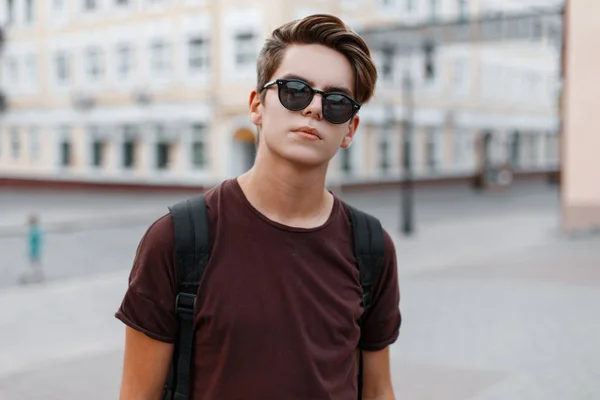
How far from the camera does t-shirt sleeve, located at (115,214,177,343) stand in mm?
2104

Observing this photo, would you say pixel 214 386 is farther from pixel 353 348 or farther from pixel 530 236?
pixel 530 236

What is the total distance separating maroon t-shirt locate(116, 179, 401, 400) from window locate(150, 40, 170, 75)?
113 ft

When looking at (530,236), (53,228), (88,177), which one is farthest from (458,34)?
(88,177)

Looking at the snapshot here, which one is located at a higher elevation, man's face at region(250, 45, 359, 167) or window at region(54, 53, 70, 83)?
man's face at region(250, 45, 359, 167)

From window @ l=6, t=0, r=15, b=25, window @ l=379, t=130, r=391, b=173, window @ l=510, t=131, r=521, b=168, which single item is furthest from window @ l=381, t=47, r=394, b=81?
window @ l=6, t=0, r=15, b=25

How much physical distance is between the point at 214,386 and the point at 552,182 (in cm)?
4772

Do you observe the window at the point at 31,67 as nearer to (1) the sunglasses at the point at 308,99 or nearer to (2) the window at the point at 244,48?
(2) the window at the point at 244,48

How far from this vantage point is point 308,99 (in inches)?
85.0

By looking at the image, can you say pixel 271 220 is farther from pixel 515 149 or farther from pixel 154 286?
pixel 515 149

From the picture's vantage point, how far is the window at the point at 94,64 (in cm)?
3841

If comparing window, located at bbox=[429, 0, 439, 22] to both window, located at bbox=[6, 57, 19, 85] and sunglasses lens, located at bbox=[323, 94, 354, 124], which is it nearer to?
window, located at bbox=[6, 57, 19, 85]

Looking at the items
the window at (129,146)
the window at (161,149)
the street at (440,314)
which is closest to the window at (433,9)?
the window at (161,149)

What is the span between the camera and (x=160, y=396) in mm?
2207

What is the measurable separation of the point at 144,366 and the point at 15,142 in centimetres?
4343
